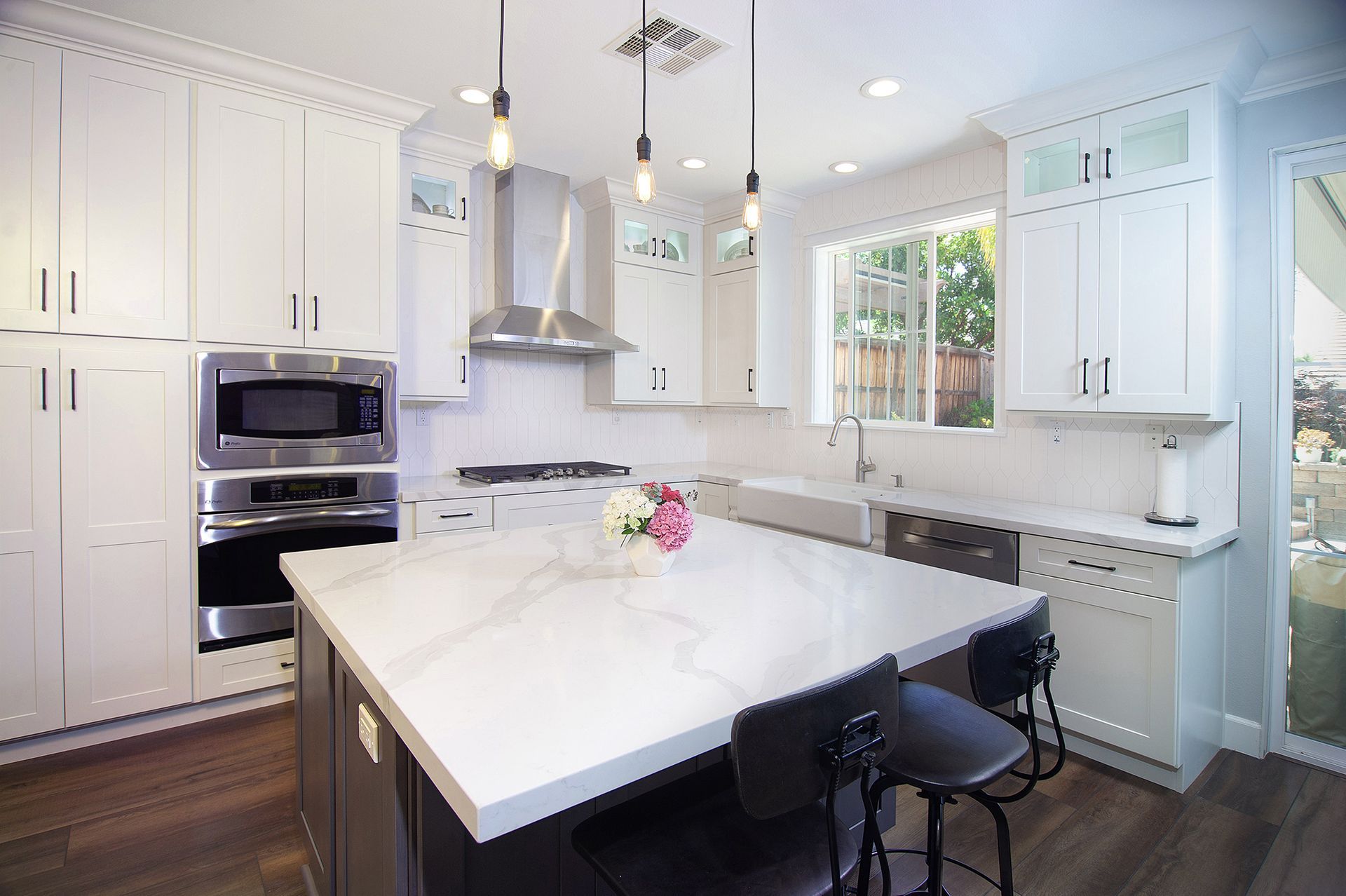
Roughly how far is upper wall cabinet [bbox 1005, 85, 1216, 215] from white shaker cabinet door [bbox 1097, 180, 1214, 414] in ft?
0.24

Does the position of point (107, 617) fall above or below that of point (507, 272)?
below

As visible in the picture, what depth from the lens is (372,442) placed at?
120 inches

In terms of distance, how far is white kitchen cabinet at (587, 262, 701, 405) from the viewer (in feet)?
13.9

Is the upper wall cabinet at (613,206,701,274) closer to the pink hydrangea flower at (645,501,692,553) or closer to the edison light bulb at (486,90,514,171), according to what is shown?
the edison light bulb at (486,90,514,171)

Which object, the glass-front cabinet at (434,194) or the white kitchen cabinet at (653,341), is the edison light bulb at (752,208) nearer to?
the glass-front cabinet at (434,194)

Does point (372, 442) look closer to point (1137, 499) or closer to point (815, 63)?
point (815, 63)

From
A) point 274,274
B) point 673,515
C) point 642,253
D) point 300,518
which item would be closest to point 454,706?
point 673,515

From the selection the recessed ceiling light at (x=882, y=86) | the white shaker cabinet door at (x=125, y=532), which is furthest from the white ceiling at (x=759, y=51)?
the white shaker cabinet door at (x=125, y=532)

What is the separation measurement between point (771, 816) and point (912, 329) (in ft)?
11.2

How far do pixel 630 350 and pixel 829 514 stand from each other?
5.19 ft

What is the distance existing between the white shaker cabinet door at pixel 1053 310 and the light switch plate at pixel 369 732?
111 inches

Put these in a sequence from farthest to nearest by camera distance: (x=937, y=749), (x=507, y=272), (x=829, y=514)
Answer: (x=507, y=272) → (x=829, y=514) → (x=937, y=749)

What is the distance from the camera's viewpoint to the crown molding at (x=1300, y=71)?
2.39 meters

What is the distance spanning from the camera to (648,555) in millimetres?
1787
